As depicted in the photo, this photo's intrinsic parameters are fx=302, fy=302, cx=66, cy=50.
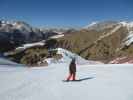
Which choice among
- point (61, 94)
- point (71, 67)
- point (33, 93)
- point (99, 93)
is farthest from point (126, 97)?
point (71, 67)

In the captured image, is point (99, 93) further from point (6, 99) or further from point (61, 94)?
point (6, 99)

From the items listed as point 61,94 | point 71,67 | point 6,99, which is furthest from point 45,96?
point 71,67

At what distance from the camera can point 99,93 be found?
44.2ft

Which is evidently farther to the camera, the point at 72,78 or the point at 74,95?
the point at 72,78

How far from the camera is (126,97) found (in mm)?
12242

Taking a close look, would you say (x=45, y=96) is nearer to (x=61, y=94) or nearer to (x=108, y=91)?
(x=61, y=94)

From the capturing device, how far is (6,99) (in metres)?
11.5

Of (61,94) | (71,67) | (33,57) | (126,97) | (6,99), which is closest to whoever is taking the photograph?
(6,99)

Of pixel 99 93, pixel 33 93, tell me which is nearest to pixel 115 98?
pixel 99 93

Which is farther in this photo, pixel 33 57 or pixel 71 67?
pixel 33 57

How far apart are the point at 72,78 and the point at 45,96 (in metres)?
7.95

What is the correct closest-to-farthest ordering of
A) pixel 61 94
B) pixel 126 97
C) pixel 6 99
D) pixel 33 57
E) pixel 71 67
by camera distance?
pixel 6 99, pixel 126 97, pixel 61 94, pixel 71 67, pixel 33 57

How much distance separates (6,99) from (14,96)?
866mm

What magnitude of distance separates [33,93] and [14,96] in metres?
1.17
